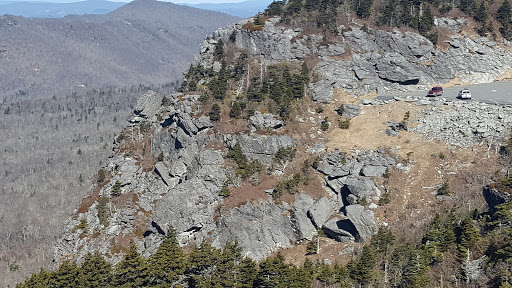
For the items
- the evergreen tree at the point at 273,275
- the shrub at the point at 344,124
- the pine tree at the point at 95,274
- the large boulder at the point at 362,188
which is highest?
the shrub at the point at 344,124

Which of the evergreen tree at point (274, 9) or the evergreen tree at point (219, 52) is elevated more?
the evergreen tree at point (274, 9)

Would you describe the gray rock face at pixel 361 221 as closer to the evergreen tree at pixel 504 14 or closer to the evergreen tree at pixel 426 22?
the evergreen tree at pixel 426 22

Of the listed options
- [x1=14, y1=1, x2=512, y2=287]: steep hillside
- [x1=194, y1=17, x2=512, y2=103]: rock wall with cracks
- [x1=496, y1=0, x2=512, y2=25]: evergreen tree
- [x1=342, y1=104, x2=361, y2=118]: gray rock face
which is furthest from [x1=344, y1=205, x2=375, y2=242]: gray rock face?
[x1=496, y1=0, x2=512, y2=25]: evergreen tree

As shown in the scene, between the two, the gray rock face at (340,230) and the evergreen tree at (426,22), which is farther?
the evergreen tree at (426,22)

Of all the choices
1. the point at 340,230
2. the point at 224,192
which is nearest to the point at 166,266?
the point at 224,192

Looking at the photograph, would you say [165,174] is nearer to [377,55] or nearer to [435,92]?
[377,55]

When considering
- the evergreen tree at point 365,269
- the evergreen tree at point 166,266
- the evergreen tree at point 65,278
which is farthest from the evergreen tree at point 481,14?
the evergreen tree at point 65,278

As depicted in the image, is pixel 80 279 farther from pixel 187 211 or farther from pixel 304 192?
pixel 304 192
